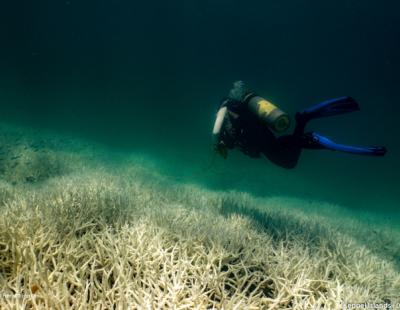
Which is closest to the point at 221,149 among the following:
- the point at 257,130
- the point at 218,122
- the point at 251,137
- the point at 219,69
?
the point at 218,122

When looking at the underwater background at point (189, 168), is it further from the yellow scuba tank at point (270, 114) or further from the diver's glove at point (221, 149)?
the yellow scuba tank at point (270, 114)

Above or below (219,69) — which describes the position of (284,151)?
below

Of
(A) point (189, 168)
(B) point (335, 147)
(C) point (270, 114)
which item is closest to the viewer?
(C) point (270, 114)

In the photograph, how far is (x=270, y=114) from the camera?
512 centimetres

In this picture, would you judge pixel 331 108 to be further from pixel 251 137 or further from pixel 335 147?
pixel 251 137

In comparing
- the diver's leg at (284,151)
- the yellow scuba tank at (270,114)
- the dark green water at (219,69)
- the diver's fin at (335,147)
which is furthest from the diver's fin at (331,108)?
the dark green water at (219,69)

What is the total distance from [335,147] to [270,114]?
1490 mm

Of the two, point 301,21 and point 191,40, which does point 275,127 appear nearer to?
point 301,21

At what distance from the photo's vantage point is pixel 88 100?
→ 247ft

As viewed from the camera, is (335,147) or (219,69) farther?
(219,69)

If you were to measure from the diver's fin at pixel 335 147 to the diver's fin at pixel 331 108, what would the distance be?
46 centimetres

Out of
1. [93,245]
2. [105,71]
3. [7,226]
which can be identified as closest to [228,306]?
[93,245]

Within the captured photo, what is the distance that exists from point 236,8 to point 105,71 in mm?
45169

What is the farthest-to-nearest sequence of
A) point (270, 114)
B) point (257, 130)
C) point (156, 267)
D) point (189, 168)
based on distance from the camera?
point (189, 168), point (257, 130), point (270, 114), point (156, 267)
